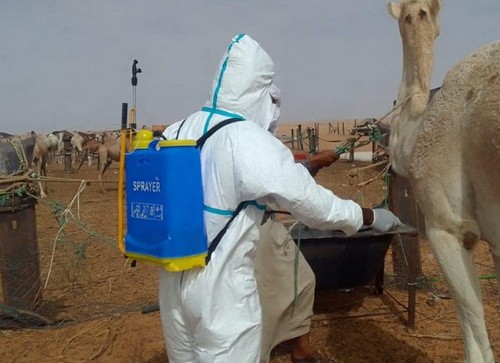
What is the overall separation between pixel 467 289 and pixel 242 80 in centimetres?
157

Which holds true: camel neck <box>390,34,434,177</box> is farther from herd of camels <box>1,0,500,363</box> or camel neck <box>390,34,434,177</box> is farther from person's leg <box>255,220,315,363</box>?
person's leg <box>255,220,315,363</box>

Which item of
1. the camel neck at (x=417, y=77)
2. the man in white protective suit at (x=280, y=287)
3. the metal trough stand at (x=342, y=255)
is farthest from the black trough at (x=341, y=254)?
the camel neck at (x=417, y=77)

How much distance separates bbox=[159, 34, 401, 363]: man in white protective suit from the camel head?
1.11 metres

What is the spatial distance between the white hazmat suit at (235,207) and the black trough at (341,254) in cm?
206

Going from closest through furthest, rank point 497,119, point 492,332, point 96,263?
point 497,119, point 492,332, point 96,263

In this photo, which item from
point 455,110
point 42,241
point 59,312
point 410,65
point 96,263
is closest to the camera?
point 455,110

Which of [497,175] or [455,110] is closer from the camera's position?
[497,175]

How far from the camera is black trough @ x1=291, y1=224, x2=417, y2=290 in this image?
478 cm

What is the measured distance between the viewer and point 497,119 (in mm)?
2398

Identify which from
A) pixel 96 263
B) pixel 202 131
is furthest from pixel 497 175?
pixel 96 263

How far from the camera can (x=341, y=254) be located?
4.85 m

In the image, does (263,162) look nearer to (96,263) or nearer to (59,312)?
(59,312)

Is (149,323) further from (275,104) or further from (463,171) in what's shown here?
(463,171)

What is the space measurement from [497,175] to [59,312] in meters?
4.52
